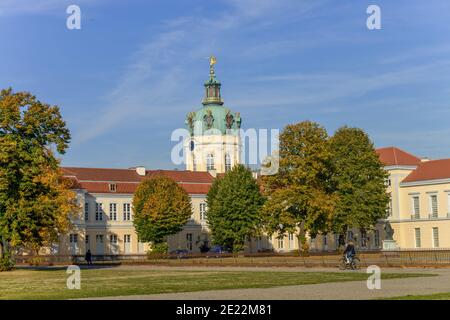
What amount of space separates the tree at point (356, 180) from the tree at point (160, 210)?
18634mm

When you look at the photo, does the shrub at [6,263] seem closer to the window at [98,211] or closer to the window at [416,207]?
the window at [98,211]

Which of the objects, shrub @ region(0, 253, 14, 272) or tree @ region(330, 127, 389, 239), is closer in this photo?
shrub @ region(0, 253, 14, 272)

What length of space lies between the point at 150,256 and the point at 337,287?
54.9 meters

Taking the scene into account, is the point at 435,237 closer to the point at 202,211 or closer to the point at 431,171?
the point at 431,171

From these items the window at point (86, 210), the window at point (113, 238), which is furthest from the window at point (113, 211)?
the window at point (86, 210)

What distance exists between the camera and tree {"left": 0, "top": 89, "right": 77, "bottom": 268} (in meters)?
52.5

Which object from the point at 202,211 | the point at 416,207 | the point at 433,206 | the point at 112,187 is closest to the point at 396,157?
the point at 416,207

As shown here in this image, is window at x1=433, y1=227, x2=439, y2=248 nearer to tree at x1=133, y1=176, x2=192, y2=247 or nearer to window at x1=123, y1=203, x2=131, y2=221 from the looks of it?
tree at x1=133, y1=176, x2=192, y2=247

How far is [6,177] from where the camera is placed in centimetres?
5231

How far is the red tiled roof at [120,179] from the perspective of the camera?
106m

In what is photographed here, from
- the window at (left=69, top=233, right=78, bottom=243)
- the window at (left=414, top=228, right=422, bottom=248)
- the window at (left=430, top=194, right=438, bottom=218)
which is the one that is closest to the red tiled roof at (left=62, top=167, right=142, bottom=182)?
the window at (left=69, top=233, right=78, bottom=243)

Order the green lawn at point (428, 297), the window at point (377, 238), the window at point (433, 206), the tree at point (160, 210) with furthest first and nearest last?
the window at point (377, 238) < the window at point (433, 206) < the tree at point (160, 210) < the green lawn at point (428, 297)

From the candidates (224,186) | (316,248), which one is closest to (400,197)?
(316,248)

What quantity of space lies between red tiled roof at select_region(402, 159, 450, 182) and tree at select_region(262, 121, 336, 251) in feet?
108
